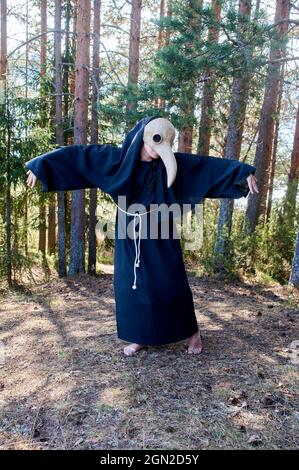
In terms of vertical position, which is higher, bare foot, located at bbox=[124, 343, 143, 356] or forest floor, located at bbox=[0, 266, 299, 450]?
bare foot, located at bbox=[124, 343, 143, 356]

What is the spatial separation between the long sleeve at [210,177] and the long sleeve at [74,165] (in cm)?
58

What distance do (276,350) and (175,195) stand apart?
1778mm

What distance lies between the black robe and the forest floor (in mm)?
381

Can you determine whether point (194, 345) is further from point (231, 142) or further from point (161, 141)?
point (231, 142)

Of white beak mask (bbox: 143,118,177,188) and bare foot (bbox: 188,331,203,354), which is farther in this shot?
bare foot (bbox: 188,331,203,354)

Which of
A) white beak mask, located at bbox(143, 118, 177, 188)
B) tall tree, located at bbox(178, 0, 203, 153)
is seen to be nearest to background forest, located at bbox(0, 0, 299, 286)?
tall tree, located at bbox(178, 0, 203, 153)

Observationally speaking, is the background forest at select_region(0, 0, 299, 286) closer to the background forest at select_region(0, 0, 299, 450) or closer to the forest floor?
the background forest at select_region(0, 0, 299, 450)

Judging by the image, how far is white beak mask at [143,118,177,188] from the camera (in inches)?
124

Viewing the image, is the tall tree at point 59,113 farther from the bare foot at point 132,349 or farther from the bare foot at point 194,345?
the bare foot at point 194,345

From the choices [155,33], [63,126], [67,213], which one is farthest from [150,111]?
[155,33]

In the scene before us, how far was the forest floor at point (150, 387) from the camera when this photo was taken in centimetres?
246

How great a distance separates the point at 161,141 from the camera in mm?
3205

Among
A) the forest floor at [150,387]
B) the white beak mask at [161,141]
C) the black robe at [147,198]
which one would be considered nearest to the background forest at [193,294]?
the forest floor at [150,387]

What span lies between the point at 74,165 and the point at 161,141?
2.63 ft
